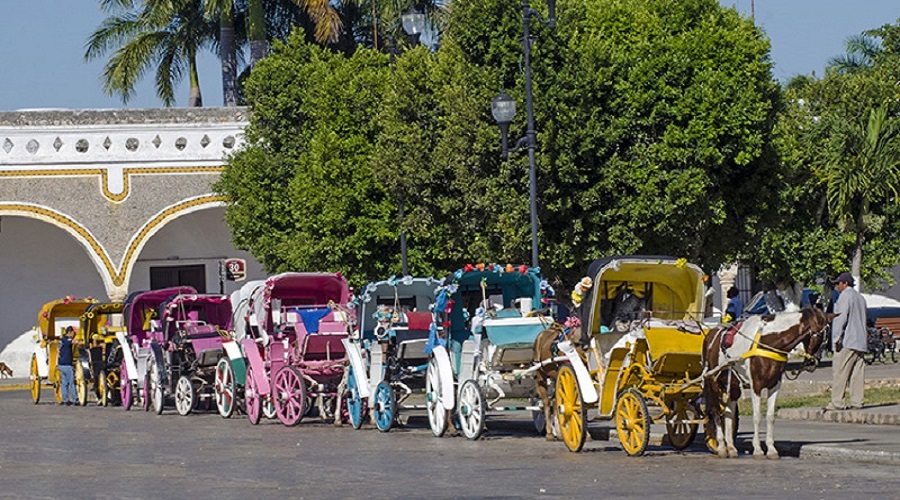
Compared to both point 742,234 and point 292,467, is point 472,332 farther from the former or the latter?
point 742,234

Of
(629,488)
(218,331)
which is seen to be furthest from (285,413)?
(629,488)

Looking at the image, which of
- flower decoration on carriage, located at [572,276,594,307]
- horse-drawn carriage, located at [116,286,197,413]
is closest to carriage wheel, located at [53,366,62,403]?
horse-drawn carriage, located at [116,286,197,413]

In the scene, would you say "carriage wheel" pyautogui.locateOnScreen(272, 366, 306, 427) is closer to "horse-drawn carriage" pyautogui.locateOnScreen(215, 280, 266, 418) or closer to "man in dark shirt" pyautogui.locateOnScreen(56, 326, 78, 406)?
"horse-drawn carriage" pyautogui.locateOnScreen(215, 280, 266, 418)

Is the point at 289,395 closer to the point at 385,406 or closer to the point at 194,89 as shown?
the point at 385,406

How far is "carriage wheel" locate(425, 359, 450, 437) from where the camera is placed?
18750 mm

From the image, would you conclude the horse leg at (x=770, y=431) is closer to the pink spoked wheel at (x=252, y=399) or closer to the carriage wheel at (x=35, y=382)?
the pink spoked wheel at (x=252, y=399)

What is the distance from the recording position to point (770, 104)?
2861 centimetres

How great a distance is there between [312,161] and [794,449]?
1858 cm

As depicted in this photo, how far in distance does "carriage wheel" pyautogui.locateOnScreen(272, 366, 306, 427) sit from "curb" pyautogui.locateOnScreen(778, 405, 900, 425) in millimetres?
5819

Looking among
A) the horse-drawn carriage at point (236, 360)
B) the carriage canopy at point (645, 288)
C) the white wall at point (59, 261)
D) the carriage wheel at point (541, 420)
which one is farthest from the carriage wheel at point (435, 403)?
the white wall at point (59, 261)

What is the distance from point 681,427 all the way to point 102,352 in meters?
15.2

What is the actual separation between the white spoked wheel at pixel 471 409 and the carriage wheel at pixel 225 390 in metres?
6.18

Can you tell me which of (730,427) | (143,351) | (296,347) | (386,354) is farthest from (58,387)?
(730,427)

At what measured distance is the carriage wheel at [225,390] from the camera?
23994 mm
